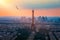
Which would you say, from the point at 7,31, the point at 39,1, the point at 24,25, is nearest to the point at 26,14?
the point at 24,25

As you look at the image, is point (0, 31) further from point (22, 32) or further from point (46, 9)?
point (46, 9)

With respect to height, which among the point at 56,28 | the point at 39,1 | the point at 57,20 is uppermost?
the point at 39,1

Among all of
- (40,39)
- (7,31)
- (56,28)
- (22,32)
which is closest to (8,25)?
(7,31)

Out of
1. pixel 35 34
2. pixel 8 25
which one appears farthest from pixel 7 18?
pixel 35 34

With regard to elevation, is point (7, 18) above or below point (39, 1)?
below

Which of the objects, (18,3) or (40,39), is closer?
(40,39)

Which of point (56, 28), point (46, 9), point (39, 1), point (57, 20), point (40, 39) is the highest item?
point (39, 1)

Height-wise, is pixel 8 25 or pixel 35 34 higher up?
pixel 8 25

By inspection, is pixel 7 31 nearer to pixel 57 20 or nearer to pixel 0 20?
pixel 0 20

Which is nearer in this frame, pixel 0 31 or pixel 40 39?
pixel 40 39
